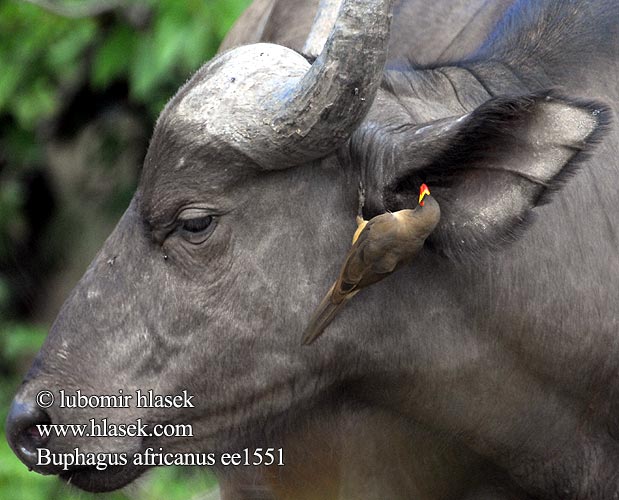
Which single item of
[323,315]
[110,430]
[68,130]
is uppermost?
[323,315]

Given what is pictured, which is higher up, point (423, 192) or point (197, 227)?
point (423, 192)

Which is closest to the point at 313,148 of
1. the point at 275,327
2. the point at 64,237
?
the point at 275,327

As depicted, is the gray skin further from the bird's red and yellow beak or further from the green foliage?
the green foliage

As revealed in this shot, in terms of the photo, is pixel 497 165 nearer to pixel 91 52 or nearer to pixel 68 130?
pixel 91 52

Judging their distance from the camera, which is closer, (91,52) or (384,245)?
(384,245)

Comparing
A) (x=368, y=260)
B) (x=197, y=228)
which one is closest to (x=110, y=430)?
(x=197, y=228)

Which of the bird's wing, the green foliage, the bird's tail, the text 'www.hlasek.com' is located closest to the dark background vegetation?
the green foliage

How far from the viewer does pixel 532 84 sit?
3088 millimetres

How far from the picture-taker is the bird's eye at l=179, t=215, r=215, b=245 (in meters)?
2.88

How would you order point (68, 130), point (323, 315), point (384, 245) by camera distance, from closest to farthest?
point (384, 245), point (323, 315), point (68, 130)

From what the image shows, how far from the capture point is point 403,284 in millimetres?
2965

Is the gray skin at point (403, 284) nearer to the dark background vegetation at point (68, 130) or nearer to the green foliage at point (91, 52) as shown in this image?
the dark background vegetation at point (68, 130)

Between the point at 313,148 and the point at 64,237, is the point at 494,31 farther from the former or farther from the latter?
the point at 64,237

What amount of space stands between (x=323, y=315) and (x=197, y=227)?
0.34 meters
